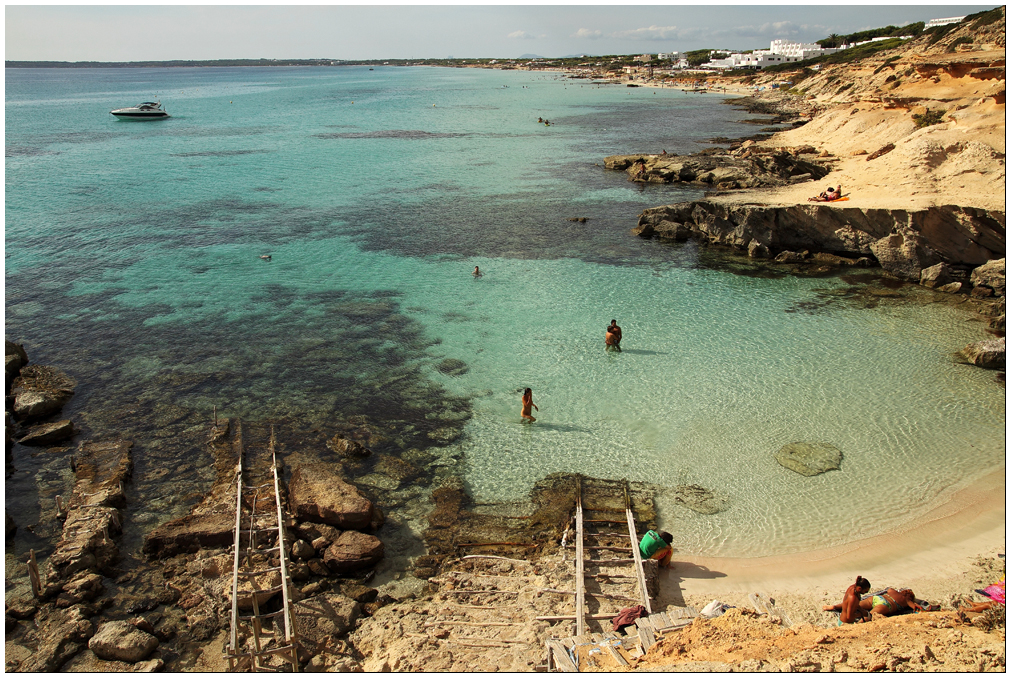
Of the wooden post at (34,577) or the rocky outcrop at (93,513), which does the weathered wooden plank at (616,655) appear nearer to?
the rocky outcrop at (93,513)

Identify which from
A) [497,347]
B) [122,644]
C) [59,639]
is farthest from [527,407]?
[59,639]

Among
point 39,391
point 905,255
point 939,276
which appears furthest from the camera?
point 905,255

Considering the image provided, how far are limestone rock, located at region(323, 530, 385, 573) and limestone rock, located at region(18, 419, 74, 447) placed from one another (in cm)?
955

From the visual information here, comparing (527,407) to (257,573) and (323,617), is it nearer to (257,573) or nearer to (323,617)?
(323,617)

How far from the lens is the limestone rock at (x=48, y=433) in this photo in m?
16.3

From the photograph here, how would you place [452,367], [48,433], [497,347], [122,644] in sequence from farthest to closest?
[497,347]
[452,367]
[48,433]
[122,644]

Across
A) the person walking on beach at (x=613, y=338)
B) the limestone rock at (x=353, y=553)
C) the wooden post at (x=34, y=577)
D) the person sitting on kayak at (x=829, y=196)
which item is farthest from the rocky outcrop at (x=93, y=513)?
the person sitting on kayak at (x=829, y=196)

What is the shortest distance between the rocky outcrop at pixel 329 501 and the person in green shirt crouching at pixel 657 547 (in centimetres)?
580

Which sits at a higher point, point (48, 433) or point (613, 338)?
point (613, 338)

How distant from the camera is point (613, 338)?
21.3 meters

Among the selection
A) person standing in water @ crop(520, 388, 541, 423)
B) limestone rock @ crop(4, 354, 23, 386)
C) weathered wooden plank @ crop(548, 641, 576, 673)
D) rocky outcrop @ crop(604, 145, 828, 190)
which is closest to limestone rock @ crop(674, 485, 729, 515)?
person standing in water @ crop(520, 388, 541, 423)

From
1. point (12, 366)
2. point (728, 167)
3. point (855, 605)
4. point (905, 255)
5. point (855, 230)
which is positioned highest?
point (728, 167)

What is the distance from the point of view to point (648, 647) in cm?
964

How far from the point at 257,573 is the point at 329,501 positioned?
7.95 ft
